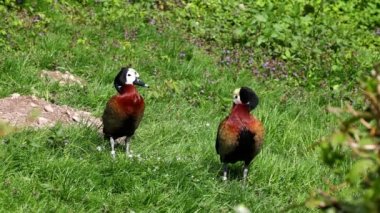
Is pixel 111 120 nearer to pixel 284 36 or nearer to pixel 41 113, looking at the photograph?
pixel 41 113

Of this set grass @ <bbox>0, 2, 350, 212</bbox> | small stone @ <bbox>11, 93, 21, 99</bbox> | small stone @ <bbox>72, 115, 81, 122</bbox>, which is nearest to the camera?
grass @ <bbox>0, 2, 350, 212</bbox>

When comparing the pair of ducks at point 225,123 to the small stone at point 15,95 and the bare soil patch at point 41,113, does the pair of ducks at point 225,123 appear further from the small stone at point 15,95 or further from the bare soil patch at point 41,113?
the small stone at point 15,95

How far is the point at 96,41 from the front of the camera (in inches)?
328

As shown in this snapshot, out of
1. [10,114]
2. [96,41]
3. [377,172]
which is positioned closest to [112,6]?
[96,41]

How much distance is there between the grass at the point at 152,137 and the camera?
4691 mm

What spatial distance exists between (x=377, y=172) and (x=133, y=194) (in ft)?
11.2

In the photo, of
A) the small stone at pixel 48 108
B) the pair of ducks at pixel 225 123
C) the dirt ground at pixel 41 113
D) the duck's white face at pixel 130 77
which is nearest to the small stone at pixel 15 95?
the dirt ground at pixel 41 113

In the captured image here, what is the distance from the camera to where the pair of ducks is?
527 centimetres

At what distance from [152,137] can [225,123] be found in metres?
0.98

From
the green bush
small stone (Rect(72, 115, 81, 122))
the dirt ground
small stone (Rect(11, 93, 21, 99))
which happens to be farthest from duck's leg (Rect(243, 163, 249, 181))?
the green bush

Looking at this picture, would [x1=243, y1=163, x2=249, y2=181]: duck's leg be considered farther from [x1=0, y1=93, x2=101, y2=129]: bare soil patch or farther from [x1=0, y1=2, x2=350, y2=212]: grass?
[x1=0, y1=93, x2=101, y2=129]: bare soil patch

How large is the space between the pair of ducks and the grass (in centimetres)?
18

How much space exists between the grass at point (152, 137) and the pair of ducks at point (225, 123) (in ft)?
0.58

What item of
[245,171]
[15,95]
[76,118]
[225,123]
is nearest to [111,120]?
[76,118]
